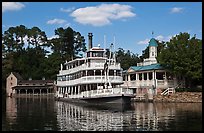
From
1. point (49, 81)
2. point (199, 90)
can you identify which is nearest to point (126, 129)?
point (199, 90)

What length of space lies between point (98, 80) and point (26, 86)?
54105 millimetres

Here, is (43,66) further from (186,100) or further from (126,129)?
(126,129)

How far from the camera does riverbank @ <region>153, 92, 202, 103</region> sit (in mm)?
50688

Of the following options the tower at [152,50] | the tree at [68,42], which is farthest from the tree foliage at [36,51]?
the tower at [152,50]

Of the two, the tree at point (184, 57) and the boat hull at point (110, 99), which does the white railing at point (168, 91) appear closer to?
the tree at point (184, 57)

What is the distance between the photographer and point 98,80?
46.8 m

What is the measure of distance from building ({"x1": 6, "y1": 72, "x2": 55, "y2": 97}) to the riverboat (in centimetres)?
4332

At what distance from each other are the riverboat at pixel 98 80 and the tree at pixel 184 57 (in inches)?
401

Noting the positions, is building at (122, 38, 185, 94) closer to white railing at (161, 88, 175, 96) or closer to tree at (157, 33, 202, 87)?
white railing at (161, 88, 175, 96)

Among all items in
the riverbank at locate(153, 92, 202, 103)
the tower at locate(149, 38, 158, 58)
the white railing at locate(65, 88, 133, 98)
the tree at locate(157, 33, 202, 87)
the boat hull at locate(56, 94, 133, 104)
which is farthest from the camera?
the tower at locate(149, 38, 158, 58)

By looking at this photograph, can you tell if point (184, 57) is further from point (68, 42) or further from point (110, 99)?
point (68, 42)

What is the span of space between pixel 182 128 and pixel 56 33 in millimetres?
106638

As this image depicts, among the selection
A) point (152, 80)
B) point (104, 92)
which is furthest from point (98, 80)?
point (152, 80)

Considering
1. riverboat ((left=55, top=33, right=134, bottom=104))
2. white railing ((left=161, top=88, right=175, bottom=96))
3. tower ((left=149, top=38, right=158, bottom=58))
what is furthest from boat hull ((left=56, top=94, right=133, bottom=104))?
tower ((left=149, top=38, right=158, bottom=58))
